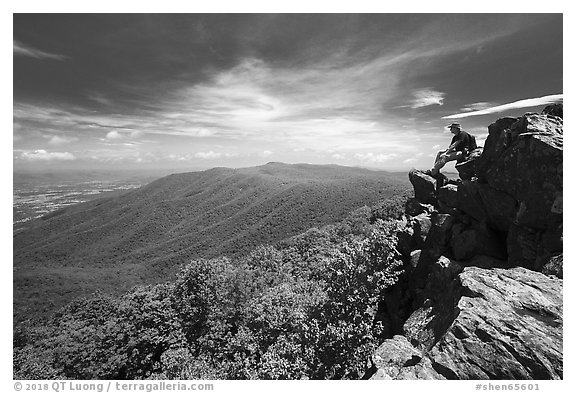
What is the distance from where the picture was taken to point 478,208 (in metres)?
10.3

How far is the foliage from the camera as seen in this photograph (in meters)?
8.45

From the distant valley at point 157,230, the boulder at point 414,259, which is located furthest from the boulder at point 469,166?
the distant valley at point 157,230

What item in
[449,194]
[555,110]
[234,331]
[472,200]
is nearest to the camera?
[555,110]

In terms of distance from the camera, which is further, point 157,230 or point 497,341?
point 157,230

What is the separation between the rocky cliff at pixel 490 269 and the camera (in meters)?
5.63

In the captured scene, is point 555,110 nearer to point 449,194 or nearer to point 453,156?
point 453,156

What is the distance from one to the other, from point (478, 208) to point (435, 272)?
3.06 meters

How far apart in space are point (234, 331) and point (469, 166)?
15240mm

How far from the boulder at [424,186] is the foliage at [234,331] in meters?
2.22

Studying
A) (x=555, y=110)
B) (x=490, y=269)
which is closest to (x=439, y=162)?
(x=555, y=110)

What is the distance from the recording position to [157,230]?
14125 centimetres

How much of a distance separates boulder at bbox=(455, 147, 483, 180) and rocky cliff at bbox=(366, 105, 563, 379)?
43mm

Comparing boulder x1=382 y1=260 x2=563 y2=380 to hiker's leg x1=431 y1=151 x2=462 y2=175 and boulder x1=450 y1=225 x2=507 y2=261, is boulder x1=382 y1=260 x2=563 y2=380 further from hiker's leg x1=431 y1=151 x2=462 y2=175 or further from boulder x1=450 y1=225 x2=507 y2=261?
hiker's leg x1=431 y1=151 x2=462 y2=175

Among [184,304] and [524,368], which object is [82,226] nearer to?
[184,304]
